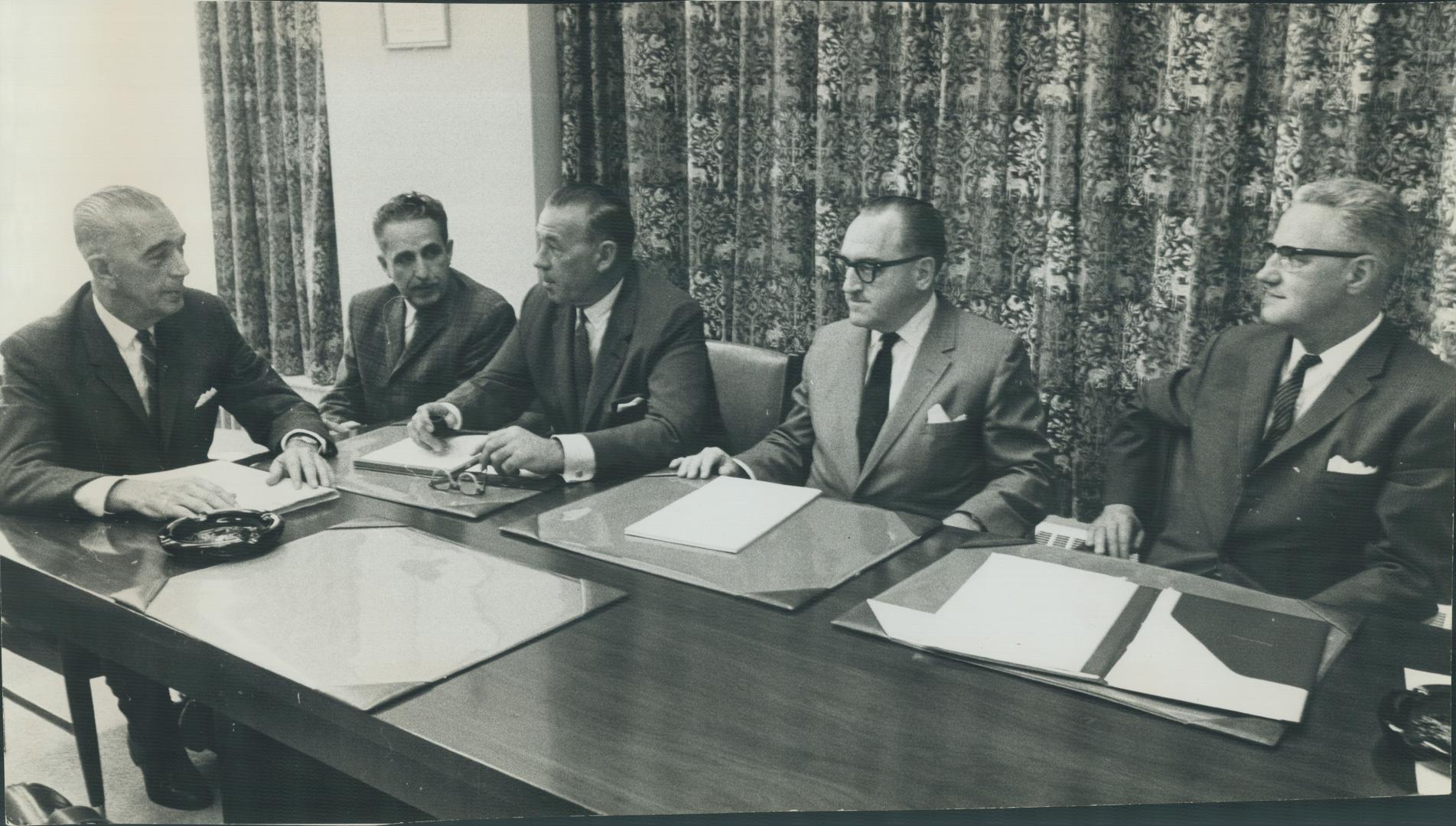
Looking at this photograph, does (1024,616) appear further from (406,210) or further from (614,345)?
(406,210)

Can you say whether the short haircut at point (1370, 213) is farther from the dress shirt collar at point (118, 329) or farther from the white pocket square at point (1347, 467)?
the dress shirt collar at point (118, 329)

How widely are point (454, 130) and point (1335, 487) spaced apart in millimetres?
1665

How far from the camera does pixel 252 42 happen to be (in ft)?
5.69

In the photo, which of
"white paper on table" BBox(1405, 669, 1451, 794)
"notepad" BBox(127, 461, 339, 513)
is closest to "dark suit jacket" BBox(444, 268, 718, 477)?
"notepad" BBox(127, 461, 339, 513)

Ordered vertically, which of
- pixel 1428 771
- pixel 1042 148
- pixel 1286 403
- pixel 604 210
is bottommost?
pixel 1428 771

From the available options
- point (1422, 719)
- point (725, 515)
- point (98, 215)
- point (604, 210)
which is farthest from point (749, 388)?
point (1422, 719)

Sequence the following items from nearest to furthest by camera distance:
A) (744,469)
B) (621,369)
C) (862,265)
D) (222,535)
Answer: (222,535)
(744,469)
(862,265)
(621,369)

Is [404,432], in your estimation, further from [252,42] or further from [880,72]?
[880,72]

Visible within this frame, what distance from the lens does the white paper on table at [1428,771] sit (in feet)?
3.14

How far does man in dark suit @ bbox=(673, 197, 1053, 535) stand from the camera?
190 cm

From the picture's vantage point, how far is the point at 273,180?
1837 mm

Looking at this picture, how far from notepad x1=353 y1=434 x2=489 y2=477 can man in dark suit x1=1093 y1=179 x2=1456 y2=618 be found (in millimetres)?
1147

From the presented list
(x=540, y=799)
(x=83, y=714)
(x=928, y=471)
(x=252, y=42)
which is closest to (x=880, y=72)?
(x=928, y=471)

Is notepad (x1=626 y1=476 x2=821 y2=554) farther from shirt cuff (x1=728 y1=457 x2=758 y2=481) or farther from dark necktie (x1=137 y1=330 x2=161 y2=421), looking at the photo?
dark necktie (x1=137 y1=330 x2=161 y2=421)
